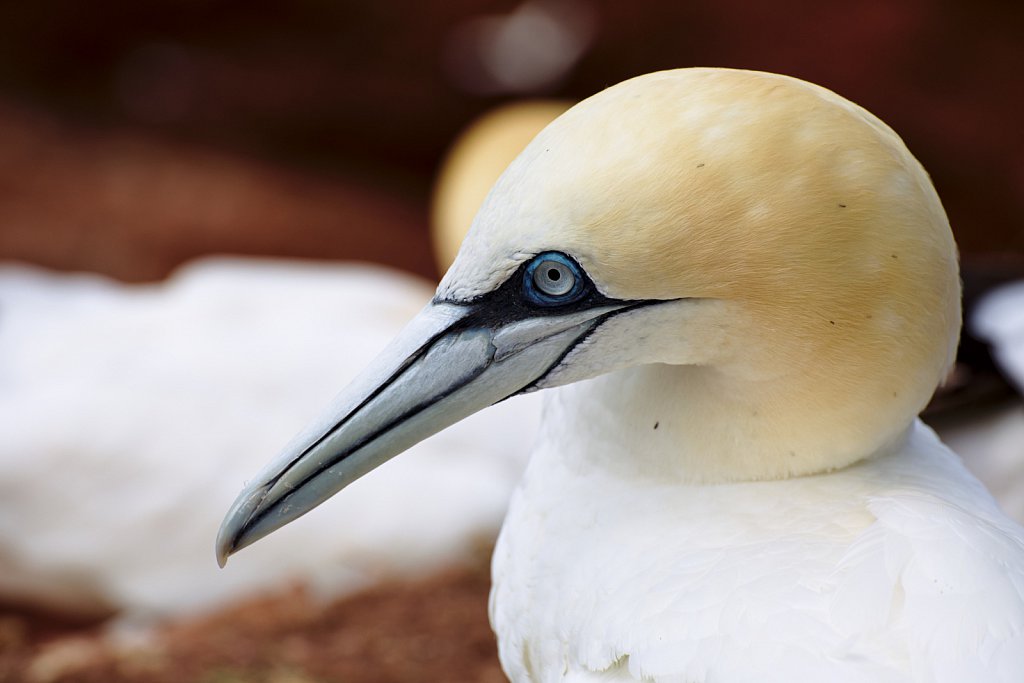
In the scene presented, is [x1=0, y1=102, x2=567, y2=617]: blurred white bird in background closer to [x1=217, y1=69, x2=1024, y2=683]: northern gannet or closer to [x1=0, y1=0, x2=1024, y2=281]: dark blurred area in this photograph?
[x1=217, y1=69, x2=1024, y2=683]: northern gannet

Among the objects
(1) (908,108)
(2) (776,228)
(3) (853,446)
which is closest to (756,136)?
(2) (776,228)

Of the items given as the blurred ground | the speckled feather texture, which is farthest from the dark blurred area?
the speckled feather texture

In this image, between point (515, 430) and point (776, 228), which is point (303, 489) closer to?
point (776, 228)

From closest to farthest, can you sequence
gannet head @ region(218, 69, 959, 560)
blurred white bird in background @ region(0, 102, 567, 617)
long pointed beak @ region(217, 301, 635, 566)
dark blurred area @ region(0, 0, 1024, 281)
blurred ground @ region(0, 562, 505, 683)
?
1. gannet head @ region(218, 69, 959, 560)
2. long pointed beak @ region(217, 301, 635, 566)
3. blurred ground @ region(0, 562, 505, 683)
4. blurred white bird in background @ region(0, 102, 567, 617)
5. dark blurred area @ region(0, 0, 1024, 281)

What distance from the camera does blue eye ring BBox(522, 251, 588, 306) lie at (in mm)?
1707

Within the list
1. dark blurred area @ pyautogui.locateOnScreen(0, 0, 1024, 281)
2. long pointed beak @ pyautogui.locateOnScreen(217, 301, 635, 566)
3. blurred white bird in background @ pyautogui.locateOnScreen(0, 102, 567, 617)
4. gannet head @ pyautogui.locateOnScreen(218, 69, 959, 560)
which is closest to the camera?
gannet head @ pyautogui.locateOnScreen(218, 69, 959, 560)

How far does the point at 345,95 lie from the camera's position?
8.97 metres

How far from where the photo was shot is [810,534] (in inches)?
74.2

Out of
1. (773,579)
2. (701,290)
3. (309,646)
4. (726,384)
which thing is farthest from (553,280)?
(309,646)

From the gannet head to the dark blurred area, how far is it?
612 centimetres

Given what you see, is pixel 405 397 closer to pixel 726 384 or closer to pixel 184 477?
pixel 726 384

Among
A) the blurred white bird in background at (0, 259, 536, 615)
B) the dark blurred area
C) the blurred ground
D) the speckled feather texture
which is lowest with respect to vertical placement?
the speckled feather texture

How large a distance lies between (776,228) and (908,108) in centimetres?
662

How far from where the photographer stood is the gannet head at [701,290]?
165 cm
